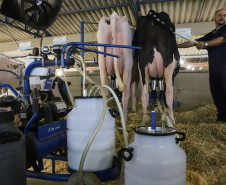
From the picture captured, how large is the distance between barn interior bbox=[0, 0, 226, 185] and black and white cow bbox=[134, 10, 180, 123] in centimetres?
55

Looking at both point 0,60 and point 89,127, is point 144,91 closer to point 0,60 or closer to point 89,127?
point 89,127

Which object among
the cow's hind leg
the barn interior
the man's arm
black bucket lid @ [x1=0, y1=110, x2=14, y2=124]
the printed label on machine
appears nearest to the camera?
black bucket lid @ [x1=0, y1=110, x2=14, y2=124]

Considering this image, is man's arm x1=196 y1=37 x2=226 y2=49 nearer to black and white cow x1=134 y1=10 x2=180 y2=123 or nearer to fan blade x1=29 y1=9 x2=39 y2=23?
black and white cow x1=134 y1=10 x2=180 y2=123

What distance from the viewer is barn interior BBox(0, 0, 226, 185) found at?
4.27 feet

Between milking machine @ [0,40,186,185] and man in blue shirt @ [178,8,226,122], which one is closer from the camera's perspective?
milking machine @ [0,40,186,185]

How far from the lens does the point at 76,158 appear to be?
1.12 m

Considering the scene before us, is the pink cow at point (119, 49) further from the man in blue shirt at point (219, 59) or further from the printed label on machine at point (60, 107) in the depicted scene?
the man in blue shirt at point (219, 59)

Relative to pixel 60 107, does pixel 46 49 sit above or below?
above

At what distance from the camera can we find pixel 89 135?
110cm

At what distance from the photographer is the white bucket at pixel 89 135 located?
110 centimetres

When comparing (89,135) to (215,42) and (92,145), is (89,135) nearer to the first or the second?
(92,145)

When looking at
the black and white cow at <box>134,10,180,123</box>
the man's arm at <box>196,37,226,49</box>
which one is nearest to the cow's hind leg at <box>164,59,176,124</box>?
the black and white cow at <box>134,10,180,123</box>

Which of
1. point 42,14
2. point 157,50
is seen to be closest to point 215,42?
point 157,50

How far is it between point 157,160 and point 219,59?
2.51 metres
